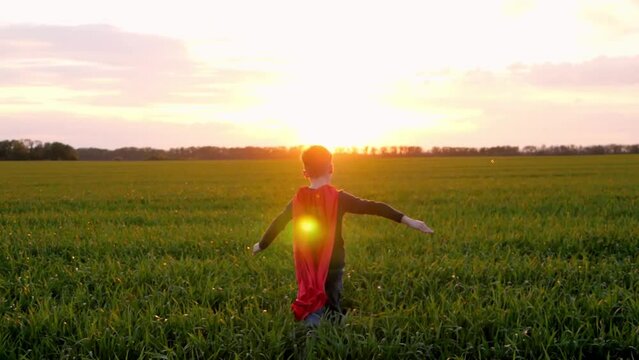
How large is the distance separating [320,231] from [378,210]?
553mm

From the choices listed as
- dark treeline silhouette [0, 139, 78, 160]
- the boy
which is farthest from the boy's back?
dark treeline silhouette [0, 139, 78, 160]

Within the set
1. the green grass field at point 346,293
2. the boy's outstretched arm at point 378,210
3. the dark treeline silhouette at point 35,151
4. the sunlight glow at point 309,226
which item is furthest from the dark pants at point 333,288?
the dark treeline silhouette at point 35,151

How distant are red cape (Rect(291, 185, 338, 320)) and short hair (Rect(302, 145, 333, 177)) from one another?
161 mm

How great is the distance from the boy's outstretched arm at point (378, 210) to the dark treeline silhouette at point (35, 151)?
118 metres

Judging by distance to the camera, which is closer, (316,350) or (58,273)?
(316,350)

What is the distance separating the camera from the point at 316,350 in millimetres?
4336

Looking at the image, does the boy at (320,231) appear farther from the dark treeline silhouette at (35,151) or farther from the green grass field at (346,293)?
the dark treeline silhouette at (35,151)

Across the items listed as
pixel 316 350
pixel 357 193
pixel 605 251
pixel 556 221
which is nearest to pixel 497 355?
pixel 316 350

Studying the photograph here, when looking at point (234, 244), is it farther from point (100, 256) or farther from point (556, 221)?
point (556, 221)

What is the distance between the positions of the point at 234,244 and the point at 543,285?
4.62 m

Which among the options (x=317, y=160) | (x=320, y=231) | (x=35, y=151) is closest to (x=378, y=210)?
(x=320, y=231)

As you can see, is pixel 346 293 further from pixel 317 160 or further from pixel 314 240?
pixel 317 160

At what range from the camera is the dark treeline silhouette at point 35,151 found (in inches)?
4257

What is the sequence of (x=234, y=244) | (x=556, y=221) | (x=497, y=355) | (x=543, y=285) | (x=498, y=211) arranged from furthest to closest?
(x=498, y=211)
(x=556, y=221)
(x=234, y=244)
(x=543, y=285)
(x=497, y=355)
